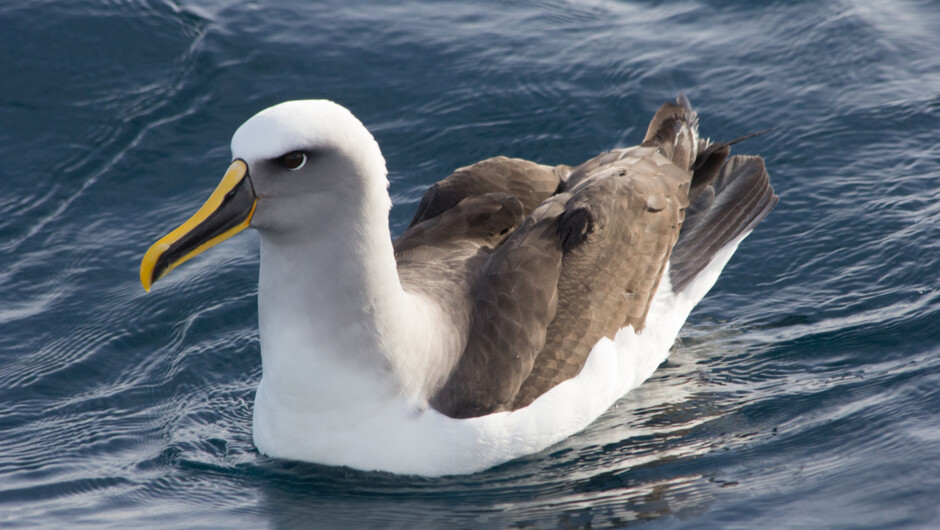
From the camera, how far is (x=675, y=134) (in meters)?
9.66

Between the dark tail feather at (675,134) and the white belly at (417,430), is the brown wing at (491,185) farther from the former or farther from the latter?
the white belly at (417,430)

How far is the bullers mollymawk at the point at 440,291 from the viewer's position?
21.8 ft

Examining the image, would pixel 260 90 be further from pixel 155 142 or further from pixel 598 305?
pixel 598 305

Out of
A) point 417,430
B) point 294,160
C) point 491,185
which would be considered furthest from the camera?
point 491,185

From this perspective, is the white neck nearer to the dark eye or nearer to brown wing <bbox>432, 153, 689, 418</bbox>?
the dark eye

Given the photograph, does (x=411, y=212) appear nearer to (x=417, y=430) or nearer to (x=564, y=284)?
(x=564, y=284)

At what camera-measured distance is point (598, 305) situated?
26.7ft

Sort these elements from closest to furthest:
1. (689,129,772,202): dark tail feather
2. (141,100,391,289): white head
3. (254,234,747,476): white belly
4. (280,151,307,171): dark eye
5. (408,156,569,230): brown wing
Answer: (141,100,391,289): white head
(280,151,307,171): dark eye
(254,234,747,476): white belly
(408,156,569,230): brown wing
(689,129,772,202): dark tail feather

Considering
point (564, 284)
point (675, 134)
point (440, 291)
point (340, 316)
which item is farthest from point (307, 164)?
point (675, 134)

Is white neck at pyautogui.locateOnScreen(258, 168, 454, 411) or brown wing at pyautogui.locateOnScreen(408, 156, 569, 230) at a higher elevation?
brown wing at pyautogui.locateOnScreen(408, 156, 569, 230)

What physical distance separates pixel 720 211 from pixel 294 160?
430cm

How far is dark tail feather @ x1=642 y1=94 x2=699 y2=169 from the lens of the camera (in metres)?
9.58

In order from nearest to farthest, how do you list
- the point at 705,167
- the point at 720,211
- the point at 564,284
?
the point at 564,284 < the point at 720,211 < the point at 705,167

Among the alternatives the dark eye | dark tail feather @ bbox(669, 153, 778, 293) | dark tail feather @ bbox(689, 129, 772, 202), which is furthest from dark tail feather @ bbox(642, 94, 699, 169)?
the dark eye
